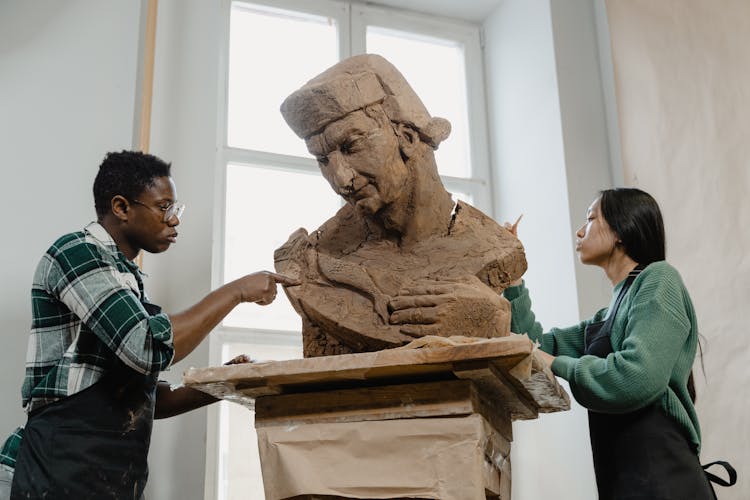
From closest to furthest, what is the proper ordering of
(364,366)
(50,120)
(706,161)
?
(364,366) < (50,120) < (706,161)

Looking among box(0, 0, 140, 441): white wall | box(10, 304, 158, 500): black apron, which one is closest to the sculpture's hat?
box(10, 304, 158, 500): black apron

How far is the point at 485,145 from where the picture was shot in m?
4.52

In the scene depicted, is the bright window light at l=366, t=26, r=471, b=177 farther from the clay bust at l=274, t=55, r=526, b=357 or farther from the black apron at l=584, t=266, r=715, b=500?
the black apron at l=584, t=266, r=715, b=500

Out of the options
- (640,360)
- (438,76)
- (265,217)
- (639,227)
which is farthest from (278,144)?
(640,360)

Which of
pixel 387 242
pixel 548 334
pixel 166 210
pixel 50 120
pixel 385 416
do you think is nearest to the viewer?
pixel 385 416

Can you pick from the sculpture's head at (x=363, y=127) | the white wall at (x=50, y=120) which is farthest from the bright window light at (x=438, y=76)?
the sculpture's head at (x=363, y=127)

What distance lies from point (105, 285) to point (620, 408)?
4.39 feet

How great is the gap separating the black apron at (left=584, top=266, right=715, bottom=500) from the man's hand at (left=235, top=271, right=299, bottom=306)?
38.8 inches

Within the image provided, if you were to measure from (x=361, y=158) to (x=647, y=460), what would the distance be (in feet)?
3.62

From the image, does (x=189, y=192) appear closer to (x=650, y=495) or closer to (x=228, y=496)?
(x=228, y=496)

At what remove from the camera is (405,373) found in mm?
2109

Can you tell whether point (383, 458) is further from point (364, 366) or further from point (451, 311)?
point (451, 311)

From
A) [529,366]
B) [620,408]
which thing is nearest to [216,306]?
[529,366]

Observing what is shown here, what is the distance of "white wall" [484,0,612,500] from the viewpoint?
12.4 ft
